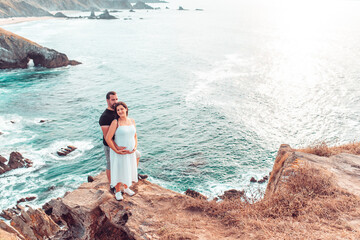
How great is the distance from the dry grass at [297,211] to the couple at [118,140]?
2.25m

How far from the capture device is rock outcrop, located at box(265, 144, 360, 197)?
8698 mm

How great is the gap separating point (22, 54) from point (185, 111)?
3682 centimetres

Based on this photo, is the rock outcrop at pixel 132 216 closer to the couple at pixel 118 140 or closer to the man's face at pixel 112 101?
the couple at pixel 118 140

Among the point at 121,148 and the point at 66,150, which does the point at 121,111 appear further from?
the point at 66,150

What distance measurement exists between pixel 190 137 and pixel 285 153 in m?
17.0

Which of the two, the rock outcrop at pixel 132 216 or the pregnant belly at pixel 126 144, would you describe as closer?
the rock outcrop at pixel 132 216

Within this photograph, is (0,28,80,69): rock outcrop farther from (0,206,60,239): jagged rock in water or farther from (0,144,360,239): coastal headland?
(0,144,360,239): coastal headland

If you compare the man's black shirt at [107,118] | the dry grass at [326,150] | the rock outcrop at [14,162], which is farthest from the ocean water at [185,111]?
the man's black shirt at [107,118]

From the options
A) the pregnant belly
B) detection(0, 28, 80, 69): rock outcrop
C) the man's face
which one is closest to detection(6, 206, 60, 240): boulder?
the pregnant belly

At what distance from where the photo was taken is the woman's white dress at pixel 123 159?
8.20 m

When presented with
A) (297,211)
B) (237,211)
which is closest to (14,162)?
(237,211)

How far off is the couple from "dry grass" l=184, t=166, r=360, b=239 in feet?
7.39

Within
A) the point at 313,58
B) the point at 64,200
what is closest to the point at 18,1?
the point at 313,58

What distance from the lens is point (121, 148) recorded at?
8305mm
